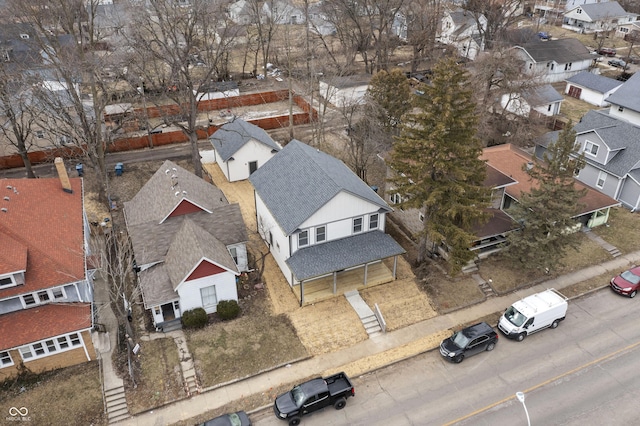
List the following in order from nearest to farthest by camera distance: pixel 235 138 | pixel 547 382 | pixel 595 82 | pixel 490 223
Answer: pixel 547 382 → pixel 490 223 → pixel 235 138 → pixel 595 82

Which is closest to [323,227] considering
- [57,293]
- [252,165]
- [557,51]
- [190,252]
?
[190,252]

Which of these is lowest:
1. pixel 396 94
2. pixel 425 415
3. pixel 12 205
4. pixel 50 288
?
pixel 425 415

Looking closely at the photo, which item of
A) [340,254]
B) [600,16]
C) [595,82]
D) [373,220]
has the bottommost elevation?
[340,254]

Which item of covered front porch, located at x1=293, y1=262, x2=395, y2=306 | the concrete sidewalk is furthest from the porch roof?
the concrete sidewalk

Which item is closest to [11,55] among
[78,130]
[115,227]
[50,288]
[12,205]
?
→ [78,130]

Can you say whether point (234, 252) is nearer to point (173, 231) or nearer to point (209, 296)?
point (173, 231)

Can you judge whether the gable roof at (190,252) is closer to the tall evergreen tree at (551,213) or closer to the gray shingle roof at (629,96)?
the tall evergreen tree at (551,213)

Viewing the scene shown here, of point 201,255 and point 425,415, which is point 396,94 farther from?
point 425,415

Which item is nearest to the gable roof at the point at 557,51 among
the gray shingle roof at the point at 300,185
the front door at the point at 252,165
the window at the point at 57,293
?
the front door at the point at 252,165
